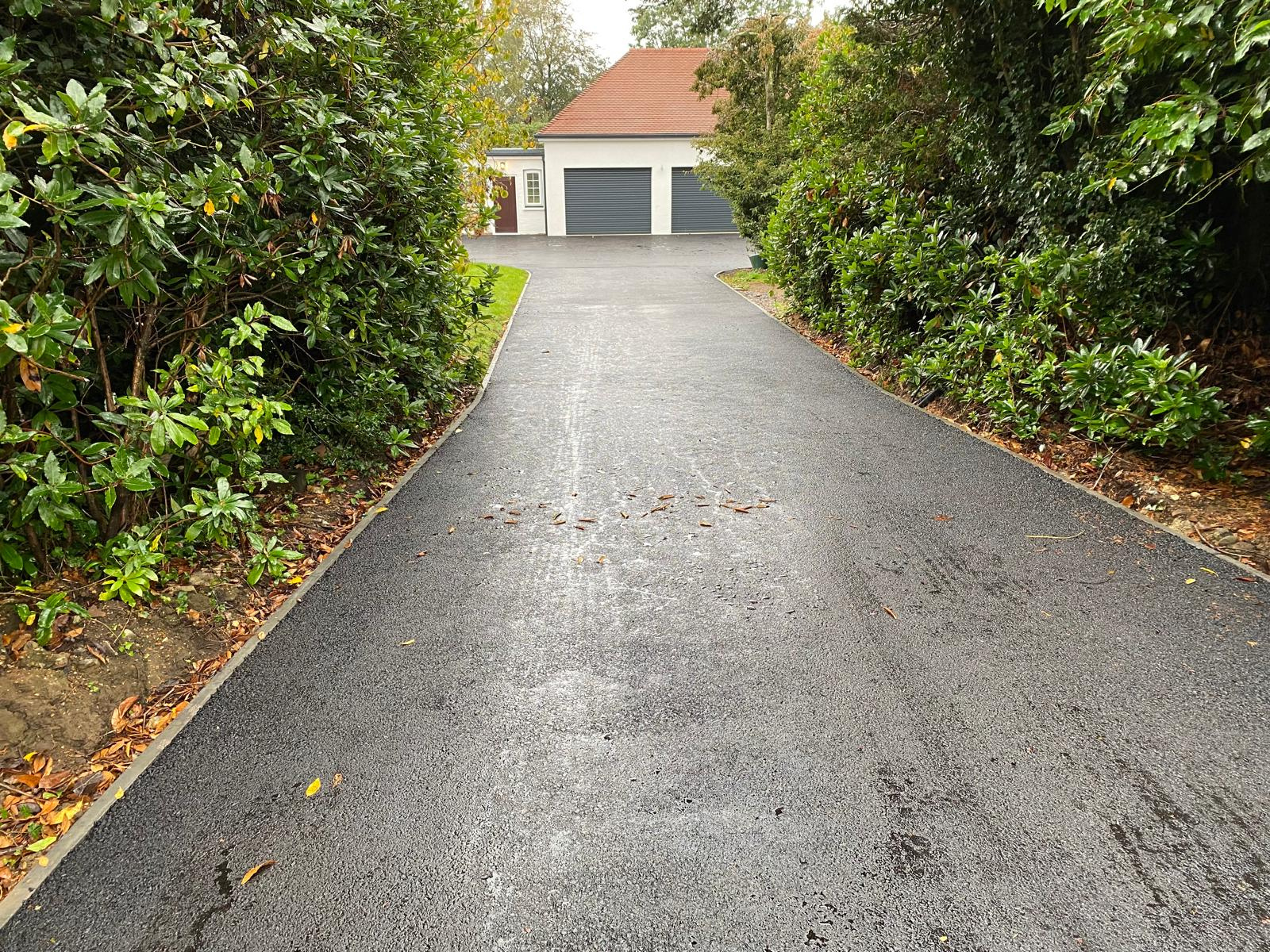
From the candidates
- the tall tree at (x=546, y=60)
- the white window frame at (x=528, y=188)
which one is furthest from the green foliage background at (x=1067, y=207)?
the tall tree at (x=546, y=60)

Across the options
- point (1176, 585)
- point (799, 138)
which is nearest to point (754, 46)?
point (799, 138)

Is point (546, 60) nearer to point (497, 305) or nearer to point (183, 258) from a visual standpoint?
point (497, 305)

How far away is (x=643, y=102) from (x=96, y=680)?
31.2m

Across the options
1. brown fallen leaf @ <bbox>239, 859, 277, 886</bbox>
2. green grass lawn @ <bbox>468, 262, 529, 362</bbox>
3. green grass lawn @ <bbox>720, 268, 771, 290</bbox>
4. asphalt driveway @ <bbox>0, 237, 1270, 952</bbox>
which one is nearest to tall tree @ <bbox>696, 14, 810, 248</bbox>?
green grass lawn @ <bbox>720, 268, 771, 290</bbox>

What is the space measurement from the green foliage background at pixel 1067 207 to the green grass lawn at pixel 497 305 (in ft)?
13.1

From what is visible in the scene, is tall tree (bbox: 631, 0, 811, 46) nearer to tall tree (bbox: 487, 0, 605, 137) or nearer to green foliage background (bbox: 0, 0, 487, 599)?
green foliage background (bbox: 0, 0, 487, 599)

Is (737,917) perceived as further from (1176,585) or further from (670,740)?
(1176,585)

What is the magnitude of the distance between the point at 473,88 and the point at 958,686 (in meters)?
6.54

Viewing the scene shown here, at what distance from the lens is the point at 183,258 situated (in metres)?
2.78

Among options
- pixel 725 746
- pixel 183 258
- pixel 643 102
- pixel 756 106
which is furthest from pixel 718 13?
pixel 725 746

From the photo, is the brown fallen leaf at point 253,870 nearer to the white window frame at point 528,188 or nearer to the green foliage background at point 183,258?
the green foliage background at point 183,258

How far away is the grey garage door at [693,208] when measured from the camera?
29000 mm

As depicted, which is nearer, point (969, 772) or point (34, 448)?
point (969, 772)

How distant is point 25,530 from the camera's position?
294cm
